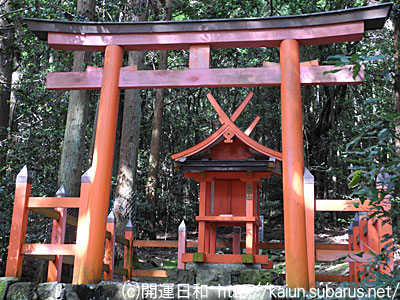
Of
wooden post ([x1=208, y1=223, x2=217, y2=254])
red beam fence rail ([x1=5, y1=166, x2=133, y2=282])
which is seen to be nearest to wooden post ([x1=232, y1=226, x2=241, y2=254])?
wooden post ([x1=208, y1=223, x2=217, y2=254])

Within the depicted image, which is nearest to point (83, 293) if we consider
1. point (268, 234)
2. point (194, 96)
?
point (268, 234)

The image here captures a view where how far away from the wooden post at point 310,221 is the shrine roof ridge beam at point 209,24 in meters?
2.09

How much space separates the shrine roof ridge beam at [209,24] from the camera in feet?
17.5

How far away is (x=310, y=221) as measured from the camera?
4867 millimetres

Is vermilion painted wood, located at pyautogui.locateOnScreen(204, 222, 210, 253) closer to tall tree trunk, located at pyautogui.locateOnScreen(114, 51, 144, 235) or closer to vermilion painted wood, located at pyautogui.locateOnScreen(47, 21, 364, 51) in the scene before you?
vermilion painted wood, located at pyautogui.locateOnScreen(47, 21, 364, 51)

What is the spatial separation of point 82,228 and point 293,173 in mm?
2757

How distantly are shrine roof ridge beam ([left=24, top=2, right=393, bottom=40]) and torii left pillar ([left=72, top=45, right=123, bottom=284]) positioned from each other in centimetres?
34

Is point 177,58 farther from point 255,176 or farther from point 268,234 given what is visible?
point 255,176

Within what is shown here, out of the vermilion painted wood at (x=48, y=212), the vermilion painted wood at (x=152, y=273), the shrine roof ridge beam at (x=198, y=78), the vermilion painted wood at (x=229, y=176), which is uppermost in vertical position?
the shrine roof ridge beam at (x=198, y=78)

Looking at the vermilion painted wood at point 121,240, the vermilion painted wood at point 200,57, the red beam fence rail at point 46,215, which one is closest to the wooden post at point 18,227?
the red beam fence rail at point 46,215

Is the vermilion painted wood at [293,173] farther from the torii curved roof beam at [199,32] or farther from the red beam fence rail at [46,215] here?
the red beam fence rail at [46,215]

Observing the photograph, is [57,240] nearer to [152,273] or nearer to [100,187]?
[100,187]

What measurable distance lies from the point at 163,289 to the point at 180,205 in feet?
41.1

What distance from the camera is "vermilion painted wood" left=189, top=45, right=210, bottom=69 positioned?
5.70 metres
